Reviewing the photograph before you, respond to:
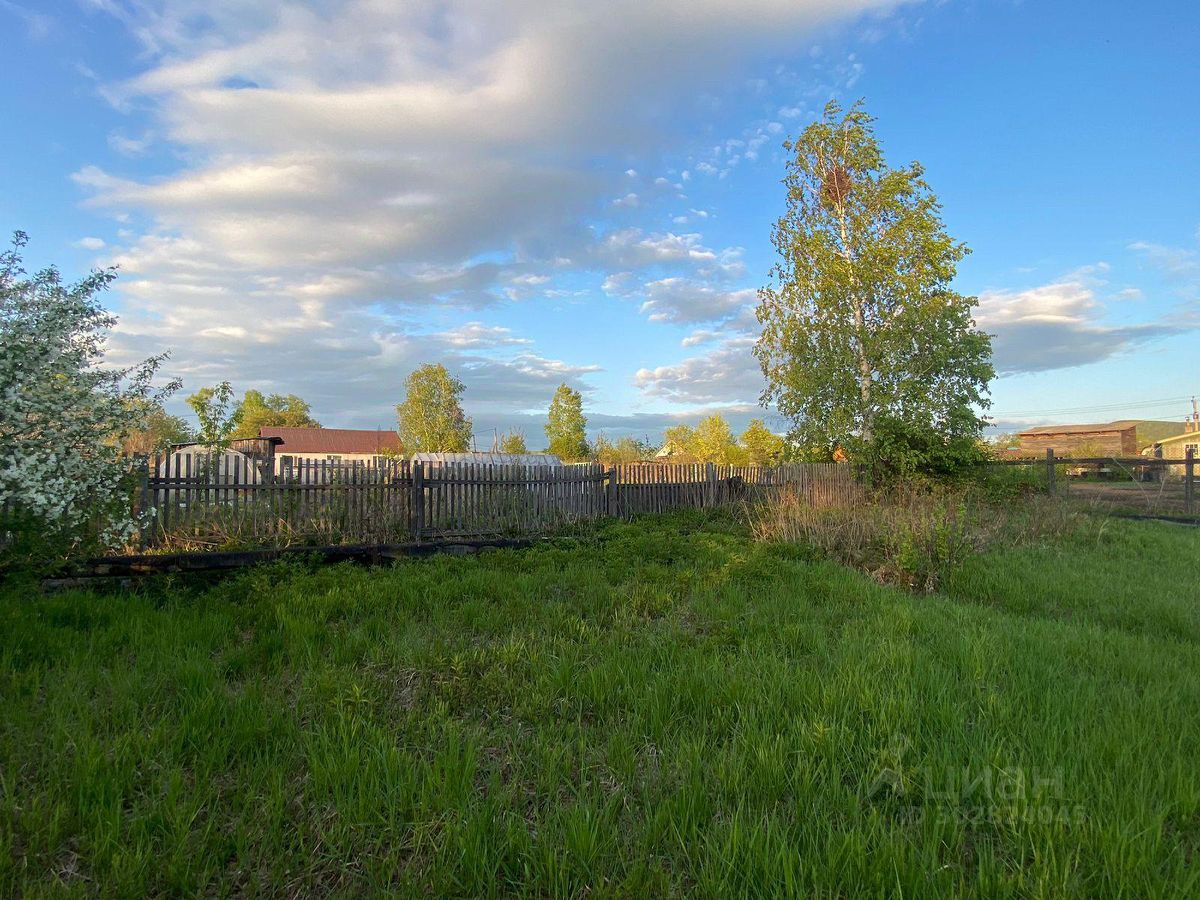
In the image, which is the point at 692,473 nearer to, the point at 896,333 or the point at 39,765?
the point at 896,333

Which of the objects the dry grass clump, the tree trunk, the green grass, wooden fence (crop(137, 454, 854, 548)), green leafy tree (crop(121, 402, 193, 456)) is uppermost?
the tree trunk

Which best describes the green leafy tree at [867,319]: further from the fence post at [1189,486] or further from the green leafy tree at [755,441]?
the green leafy tree at [755,441]

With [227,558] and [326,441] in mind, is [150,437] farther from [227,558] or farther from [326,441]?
[326,441]

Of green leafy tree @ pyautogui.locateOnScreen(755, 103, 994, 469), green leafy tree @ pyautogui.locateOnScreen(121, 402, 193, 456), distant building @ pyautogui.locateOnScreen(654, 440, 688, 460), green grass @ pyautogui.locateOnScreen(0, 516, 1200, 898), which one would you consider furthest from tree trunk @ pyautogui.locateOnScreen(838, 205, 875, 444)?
distant building @ pyautogui.locateOnScreen(654, 440, 688, 460)

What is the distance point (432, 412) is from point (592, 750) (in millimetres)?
47595

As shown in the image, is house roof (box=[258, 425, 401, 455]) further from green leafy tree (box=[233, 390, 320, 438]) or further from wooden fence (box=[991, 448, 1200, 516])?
wooden fence (box=[991, 448, 1200, 516])

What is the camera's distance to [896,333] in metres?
18.4

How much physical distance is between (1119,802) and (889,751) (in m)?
0.87

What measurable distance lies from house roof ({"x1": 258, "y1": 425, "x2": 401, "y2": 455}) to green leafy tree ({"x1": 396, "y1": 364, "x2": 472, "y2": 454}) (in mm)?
11334

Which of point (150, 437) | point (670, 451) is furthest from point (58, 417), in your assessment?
point (670, 451)

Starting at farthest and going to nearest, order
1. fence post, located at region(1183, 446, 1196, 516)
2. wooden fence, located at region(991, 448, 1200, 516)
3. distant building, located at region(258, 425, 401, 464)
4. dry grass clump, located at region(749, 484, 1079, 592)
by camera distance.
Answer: distant building, located at region(258, 425, 401, 464), wooden fence, located at region(991, 448, 1200, 516), fence post, located at region(1183, 446, 1196, 516), dry grass clump, located at region(749, 484, 1079, 592)

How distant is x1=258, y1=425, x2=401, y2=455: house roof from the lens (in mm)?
61438

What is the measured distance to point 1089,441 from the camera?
136ft

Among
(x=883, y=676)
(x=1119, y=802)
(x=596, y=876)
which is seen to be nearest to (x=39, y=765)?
(x=596, y=876)
